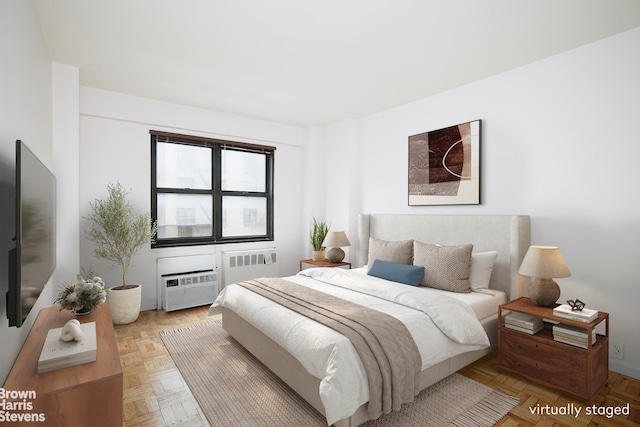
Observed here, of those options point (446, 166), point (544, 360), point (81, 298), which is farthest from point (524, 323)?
point (81, 298)

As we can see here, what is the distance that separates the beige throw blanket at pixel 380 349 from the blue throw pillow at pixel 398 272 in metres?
0.86

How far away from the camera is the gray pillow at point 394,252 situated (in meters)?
3.45

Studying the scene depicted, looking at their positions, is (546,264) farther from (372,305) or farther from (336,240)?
(336,240)

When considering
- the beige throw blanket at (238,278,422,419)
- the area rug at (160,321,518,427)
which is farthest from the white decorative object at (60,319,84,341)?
the beige throw blanket at (238,278,422,419)

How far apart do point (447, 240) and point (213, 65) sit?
3.01 metres

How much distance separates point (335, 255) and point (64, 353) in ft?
10.9

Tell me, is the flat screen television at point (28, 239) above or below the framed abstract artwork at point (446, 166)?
below

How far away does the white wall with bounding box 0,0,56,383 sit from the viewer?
4.85 ft

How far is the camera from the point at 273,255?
16.3 feet

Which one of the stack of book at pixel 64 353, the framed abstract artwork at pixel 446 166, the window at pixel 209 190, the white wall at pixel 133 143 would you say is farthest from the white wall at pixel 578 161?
the stack of book at pixel 64 353

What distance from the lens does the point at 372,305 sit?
8.25 feet

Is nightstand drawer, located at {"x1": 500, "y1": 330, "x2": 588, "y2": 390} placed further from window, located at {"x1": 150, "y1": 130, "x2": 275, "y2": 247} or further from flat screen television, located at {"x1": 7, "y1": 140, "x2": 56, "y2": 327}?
window, located at {"x1": 150, "y1": 130, "x2": 275, "y2": 247}

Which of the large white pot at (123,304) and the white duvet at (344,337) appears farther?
the large white pot at (123,304)

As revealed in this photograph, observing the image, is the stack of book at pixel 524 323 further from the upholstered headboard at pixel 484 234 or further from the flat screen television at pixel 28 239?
the flat screen television at pixel 28 239
